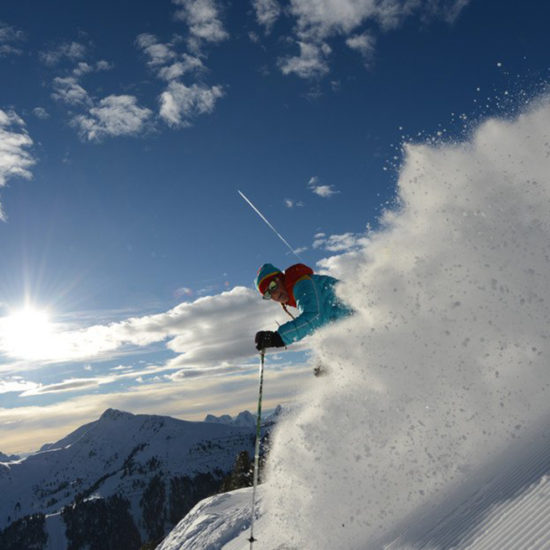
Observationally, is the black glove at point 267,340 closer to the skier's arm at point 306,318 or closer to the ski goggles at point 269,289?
the skier's arm at point 306,318

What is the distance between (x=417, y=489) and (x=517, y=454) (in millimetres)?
1553

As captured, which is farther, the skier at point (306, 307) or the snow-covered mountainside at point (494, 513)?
the skier at point (306, 307)

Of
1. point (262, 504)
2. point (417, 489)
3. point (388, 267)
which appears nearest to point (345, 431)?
point (417, 489)

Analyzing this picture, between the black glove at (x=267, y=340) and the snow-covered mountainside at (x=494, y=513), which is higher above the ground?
the black glove at (x=267, y=340)

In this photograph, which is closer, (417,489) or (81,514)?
(417,489)

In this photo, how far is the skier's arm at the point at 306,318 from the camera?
8398mm

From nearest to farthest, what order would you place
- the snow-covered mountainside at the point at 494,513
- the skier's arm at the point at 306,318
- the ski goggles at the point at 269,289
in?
the snow-covered mountainside at the point at 494,513 → the skier's arm at the point at 306,318 → the ski goggles at the point at 269,289

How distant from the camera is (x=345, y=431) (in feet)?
23.0

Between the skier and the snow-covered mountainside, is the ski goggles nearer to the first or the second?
the skier

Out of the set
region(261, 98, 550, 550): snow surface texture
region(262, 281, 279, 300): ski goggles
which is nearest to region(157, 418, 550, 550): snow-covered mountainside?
region(261, 98, 550, 550): snow surface texture

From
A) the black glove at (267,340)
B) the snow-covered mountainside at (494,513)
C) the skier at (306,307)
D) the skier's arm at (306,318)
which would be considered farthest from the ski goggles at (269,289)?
the snow-covered mountainside at (494,513)

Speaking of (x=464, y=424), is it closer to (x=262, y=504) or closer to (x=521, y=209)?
(x=521, y=209)

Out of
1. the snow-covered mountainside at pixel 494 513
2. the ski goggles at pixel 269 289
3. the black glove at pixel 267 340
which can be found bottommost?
the snow-covered mountainside at pixel 494 513

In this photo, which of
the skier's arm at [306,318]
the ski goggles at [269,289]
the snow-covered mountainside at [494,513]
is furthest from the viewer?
the ski goggles at [269,289]
